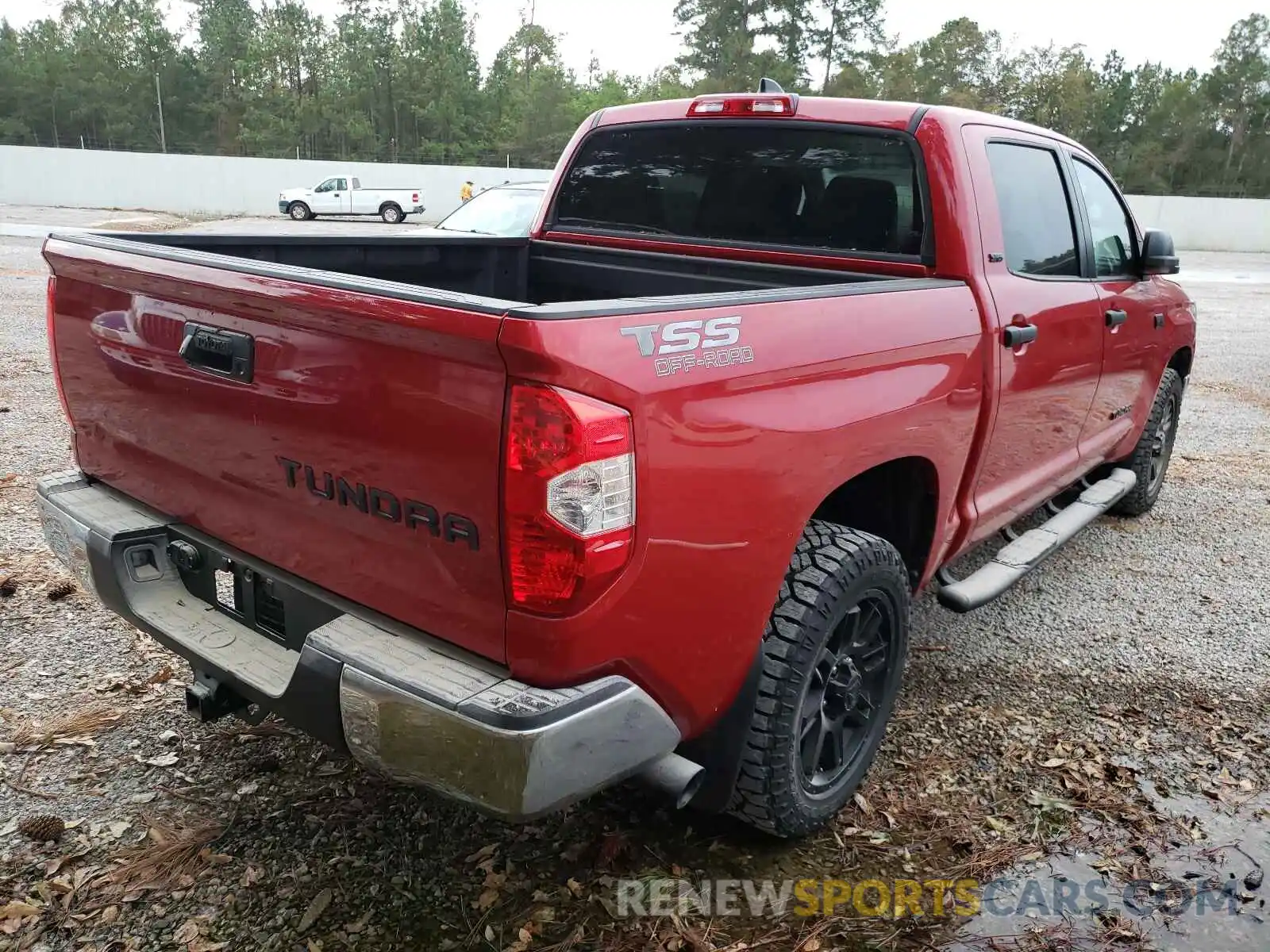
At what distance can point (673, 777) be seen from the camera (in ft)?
7.00

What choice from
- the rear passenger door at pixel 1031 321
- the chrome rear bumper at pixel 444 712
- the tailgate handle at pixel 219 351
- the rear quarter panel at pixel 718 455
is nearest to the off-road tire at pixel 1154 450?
the rear passenger door at pixel 1031 321

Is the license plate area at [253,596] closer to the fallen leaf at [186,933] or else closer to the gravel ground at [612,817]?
the gravel ground at [612,817]

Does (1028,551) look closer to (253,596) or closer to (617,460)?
(617,460)

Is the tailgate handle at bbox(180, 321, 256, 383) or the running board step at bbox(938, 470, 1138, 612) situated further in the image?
the running board step at bbox(938, 470, 1138, 612)

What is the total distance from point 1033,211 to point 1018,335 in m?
0.71

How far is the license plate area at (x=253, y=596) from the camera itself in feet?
7.19

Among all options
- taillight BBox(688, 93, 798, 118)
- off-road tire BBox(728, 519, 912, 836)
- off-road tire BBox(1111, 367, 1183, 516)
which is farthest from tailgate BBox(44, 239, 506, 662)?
off-road tire BBox(1111, 367, 1183, 516)

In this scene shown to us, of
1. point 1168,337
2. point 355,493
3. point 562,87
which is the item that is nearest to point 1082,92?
point 562,87

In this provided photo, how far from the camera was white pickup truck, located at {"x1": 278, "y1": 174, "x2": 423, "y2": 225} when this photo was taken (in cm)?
3347

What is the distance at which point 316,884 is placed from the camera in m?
2.40

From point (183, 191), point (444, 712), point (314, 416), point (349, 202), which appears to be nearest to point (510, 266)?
point (314, 416)

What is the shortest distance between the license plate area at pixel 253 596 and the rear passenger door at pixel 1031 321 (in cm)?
211

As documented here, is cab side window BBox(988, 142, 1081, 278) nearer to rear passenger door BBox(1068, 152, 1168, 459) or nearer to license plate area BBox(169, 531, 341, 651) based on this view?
rear passenger door BBox(1068, 152, 1168, 459)

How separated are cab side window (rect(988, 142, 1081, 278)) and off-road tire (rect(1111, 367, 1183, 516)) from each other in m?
1.71
